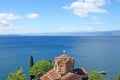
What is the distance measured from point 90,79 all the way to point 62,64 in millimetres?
8057

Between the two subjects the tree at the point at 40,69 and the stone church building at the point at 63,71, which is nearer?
the stone church building at the point at 63,71

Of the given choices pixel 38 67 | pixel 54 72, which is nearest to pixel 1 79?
pixel 38 67

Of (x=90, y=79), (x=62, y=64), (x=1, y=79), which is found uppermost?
(x=62, y=64)

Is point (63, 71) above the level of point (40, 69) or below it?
above

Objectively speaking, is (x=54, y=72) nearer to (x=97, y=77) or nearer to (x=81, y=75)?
(x=81, y=75)

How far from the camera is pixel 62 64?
5134 centimetres

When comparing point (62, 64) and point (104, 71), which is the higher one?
point (62, 64)

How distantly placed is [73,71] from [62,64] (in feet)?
11.9

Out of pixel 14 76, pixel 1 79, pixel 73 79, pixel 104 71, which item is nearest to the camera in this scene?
pixel 73 79

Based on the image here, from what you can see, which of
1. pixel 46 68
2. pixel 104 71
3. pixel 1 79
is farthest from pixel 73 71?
pixel 104 71

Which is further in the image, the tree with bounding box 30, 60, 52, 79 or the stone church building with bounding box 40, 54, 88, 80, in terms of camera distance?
the tree with bounding box 30, 60, 52, 79

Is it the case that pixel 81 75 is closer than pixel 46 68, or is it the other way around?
pixel 81 75

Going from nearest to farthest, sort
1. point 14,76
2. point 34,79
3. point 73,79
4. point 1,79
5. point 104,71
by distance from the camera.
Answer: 1. point 73,79
2. point 14,76
3. point 34,79
4. point 1,79
5. point 104,71

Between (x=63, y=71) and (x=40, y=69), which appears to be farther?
(x=40, y=69)
